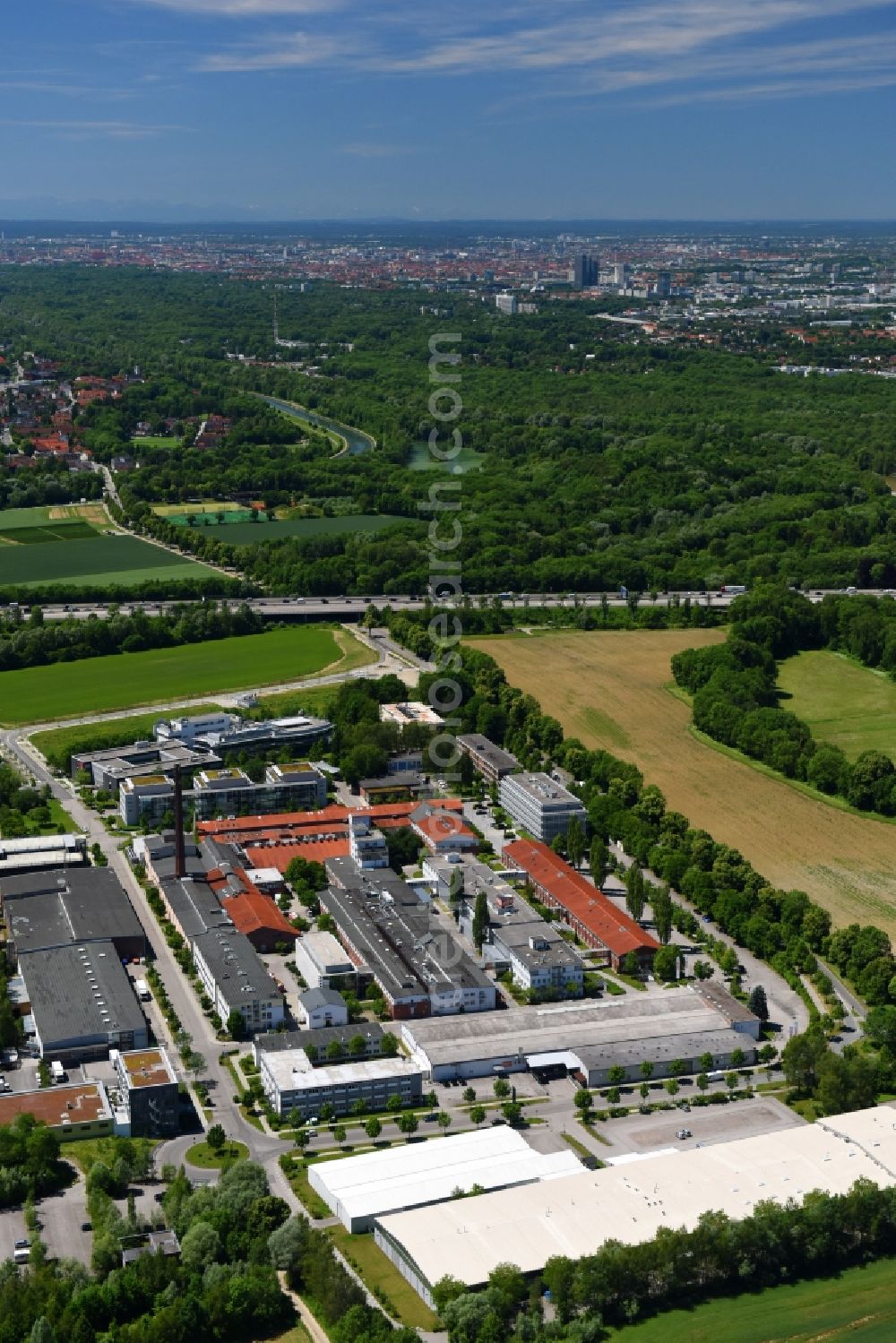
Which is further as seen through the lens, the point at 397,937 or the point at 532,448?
the point at 532,448

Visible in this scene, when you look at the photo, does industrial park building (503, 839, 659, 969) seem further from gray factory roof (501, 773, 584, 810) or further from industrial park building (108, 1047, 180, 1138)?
industrial park building (108, 1047, 180, 1138)

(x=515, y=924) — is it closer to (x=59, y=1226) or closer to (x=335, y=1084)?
(x=335, y=1084)

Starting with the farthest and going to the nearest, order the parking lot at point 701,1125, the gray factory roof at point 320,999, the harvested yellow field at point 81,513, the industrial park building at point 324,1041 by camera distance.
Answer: the harvested yellow field at point 81,513 < the gray factory roof at point 320,999 < the industrial park building at point 324,1041 < the parking lot at point 701,1125

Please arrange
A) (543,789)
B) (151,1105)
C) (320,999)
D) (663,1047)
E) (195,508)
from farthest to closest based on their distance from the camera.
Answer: (195,508) < (543,789) < (320,999) < (663,1047) < (151,1105)

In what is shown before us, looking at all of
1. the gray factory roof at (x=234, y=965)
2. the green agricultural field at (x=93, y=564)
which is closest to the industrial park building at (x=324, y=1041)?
the gray factory roof at (x=234, y=965)

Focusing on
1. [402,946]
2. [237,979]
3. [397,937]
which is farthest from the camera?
[397,937]

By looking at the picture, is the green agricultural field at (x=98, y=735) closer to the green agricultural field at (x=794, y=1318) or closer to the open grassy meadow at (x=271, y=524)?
the open grassy meadow at (x=271, y=524)

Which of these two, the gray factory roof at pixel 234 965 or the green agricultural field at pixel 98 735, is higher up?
the green agricultural field at pixel 98 735

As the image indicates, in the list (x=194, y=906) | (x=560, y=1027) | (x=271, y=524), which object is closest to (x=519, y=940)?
(x=560, y=1027)

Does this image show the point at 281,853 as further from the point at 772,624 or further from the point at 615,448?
the point at 615,448
